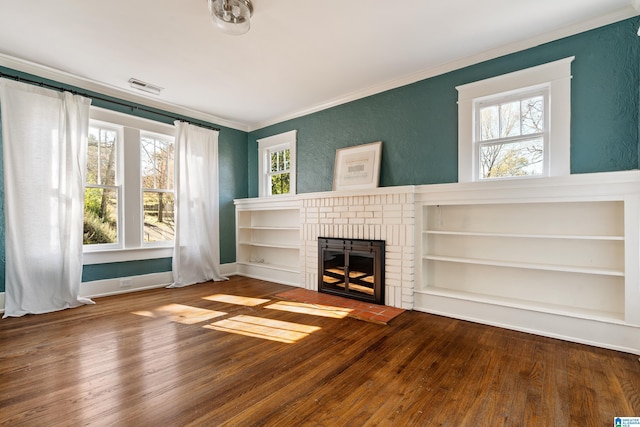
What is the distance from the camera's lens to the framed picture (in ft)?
13.4

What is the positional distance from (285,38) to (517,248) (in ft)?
10.7

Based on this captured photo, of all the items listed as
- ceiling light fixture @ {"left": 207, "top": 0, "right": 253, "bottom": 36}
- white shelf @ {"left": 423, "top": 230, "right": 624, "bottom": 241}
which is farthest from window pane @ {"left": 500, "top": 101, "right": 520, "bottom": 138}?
ceiling light fixture @ {"left": 207, "top": 0, "right": 253, "bottom": 36}

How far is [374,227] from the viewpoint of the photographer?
3852mm

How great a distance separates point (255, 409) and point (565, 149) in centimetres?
342

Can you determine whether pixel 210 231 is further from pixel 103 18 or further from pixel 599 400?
pixel 599 400

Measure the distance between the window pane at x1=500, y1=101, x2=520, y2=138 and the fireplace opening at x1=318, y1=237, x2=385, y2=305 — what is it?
1.85 meters

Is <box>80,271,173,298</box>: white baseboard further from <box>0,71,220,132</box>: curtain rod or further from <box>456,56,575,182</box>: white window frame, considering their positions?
<box>456,56,575,182</box>: white window frame

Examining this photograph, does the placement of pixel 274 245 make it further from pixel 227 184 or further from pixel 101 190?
pixel 101 190

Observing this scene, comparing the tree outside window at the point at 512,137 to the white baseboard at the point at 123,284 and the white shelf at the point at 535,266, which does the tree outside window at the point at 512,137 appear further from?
the white baseboard at the point at 123,284

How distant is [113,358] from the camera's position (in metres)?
2.33

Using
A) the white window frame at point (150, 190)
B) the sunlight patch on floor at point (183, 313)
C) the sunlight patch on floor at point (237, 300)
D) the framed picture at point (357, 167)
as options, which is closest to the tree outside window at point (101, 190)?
the white window frame at point (150, 190)

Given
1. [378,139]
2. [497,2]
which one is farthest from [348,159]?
[497,2]

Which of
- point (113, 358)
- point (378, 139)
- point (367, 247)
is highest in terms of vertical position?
point (378, 139)

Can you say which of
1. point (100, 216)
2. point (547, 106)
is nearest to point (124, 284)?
point (100, 216)
